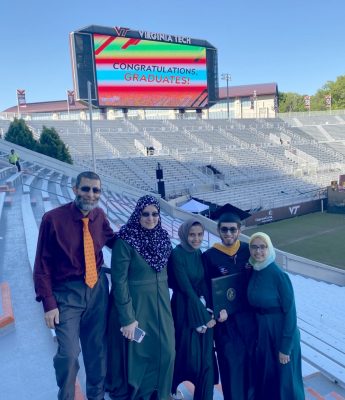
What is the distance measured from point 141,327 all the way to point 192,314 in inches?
14.5

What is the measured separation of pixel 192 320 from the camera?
2.59 m

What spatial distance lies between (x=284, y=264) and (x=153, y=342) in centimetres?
760

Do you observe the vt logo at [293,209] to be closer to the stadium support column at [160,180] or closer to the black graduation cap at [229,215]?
the stadium support column at [160,180]

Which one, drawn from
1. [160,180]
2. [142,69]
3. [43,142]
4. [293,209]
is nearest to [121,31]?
[142,69]

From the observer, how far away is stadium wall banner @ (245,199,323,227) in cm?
1989

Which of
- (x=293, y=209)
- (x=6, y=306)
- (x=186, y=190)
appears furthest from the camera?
(x=186, y=190)

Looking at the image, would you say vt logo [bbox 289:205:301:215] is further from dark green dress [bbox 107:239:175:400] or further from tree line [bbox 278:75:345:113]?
tree line [bbox 278:75:345:113]

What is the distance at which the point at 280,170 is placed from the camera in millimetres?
29406

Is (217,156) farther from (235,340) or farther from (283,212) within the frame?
(235,340)

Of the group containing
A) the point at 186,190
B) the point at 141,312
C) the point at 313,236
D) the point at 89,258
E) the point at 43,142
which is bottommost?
the point at 313,236

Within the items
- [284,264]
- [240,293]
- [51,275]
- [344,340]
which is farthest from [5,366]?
[284,264]

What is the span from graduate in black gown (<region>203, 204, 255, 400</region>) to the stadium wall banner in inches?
652

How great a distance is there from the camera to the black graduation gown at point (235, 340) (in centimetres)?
268

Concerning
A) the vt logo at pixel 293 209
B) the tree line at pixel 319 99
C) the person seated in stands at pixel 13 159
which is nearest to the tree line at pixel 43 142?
A: the person seated in stands at pixel 13 159
